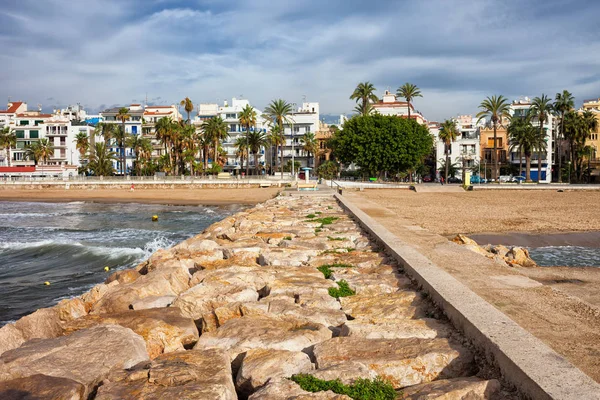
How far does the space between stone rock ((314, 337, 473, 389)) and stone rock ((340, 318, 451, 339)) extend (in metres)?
0.16

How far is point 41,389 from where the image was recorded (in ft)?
12.4

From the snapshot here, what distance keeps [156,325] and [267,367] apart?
64.7 inches

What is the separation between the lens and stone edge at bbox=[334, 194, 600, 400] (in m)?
3.36

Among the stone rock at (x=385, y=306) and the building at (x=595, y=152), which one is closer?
the stone rock at (x=385, y=306)

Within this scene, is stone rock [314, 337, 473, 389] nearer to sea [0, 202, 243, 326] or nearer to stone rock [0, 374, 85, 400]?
stone rock [0, 374, 85, 400]

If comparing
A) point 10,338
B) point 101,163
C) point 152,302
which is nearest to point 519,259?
point 152,302

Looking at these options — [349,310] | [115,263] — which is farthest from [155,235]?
[349,310]

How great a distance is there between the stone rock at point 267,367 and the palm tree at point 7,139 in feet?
295

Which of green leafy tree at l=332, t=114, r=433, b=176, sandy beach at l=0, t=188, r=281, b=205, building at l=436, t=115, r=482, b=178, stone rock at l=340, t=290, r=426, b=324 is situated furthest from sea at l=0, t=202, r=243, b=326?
building at l=436, t=115, r=482, b=178

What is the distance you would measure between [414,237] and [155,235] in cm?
1464

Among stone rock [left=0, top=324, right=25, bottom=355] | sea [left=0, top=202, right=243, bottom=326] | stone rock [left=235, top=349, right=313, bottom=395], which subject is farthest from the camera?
sea [left=0, top=202, right=243, bottom=326]

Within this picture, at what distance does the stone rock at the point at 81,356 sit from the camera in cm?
413

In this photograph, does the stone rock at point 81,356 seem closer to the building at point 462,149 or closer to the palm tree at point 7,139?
the building at point 462,149

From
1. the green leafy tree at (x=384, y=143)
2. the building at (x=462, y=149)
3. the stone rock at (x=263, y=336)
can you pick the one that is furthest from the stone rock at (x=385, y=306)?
the building at (x=462, y=149)
